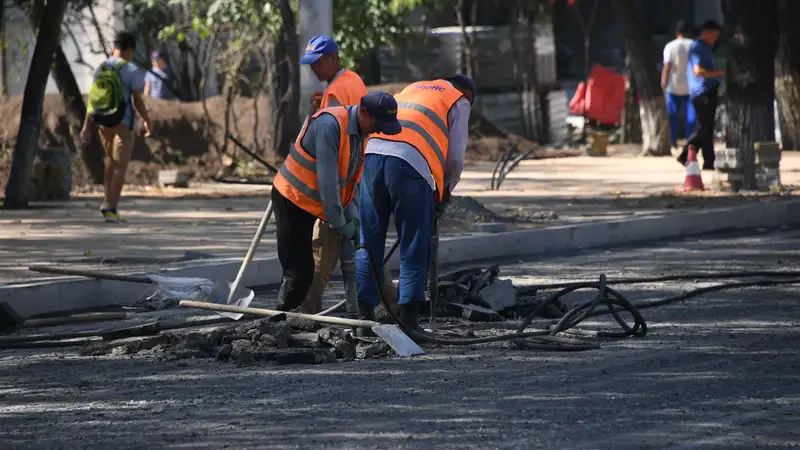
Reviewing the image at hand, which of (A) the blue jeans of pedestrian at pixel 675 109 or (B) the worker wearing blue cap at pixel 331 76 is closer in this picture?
(B) the worker wearing blue cap at pixel 331 76

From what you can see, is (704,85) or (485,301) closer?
(485,301)

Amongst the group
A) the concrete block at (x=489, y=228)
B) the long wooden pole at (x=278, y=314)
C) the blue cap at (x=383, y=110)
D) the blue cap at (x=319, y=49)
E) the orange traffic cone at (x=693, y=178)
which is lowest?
the orange traffic cone at (x=693, y=178)

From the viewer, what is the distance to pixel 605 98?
29656 mm

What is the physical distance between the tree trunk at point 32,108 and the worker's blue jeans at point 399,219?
27.7ft

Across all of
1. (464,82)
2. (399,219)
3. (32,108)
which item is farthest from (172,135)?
(399,219)

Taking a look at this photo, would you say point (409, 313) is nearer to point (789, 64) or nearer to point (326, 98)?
point (326, 98)

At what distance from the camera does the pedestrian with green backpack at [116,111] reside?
14602 mm

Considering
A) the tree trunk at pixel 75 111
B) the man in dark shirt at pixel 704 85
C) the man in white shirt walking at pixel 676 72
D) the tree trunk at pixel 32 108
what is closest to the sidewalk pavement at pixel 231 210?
the tree trunk at pixel 32 108

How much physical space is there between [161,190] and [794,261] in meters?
8.73

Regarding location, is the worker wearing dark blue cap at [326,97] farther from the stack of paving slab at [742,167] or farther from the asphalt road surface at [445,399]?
the stack of paving slab at [742,167]

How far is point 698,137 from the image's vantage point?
773 inches

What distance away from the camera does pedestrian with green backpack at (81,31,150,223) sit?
47.9ft

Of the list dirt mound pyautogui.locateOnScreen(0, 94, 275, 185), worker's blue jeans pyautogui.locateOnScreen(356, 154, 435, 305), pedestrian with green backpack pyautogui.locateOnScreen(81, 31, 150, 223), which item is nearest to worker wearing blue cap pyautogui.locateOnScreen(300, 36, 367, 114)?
worker's blue jeans pyautogui.locateOnScreen(356, 154, 435, 305)

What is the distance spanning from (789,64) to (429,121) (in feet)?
56.7
